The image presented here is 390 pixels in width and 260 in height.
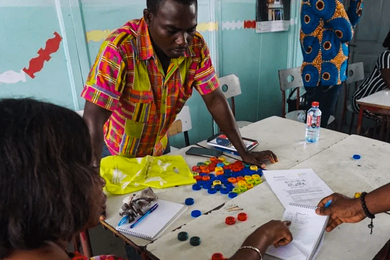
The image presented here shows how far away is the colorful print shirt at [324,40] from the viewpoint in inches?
98.3

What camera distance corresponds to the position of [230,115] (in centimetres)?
170

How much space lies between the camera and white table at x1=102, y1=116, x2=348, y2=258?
1146mm

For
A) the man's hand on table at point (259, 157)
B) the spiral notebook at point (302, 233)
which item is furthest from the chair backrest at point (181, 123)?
the spiral notebook at point (302, 233)

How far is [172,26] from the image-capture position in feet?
4.17

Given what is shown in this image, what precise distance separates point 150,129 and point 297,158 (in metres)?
0.75

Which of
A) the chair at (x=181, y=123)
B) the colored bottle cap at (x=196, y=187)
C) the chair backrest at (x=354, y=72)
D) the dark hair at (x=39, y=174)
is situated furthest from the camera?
the chair backrest at (x=354, y=72)

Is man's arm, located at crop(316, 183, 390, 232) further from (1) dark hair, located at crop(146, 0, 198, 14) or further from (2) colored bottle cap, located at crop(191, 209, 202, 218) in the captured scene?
(1) dark hair, located at crop(146, 0, 198, 14)

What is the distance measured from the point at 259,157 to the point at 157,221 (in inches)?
25.8

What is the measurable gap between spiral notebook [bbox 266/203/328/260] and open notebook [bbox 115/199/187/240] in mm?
358

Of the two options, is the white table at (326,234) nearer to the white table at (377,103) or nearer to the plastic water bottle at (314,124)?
the plastic water bottle at (314,124)

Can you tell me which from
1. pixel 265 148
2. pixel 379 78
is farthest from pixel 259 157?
pixel 379 78

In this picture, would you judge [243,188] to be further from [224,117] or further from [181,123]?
[181,123]

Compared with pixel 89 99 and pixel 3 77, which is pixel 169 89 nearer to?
pixel 89 99

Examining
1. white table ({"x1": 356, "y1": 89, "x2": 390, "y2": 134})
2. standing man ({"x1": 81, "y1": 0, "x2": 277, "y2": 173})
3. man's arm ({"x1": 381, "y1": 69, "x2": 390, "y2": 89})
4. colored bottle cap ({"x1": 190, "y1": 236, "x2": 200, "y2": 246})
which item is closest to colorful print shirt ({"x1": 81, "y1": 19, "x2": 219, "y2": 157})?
standing man ({"x1": 81, "y1": 0, "x2": 277, "y2": 173})
